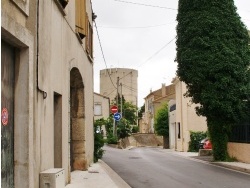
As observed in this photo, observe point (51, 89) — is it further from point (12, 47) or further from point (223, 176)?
point (223, 176)

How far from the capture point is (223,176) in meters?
16.4

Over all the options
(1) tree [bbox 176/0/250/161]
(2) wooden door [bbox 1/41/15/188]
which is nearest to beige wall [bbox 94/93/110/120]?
(1) tree [bbox 176/0/250/161]

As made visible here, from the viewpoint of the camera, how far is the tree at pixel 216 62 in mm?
23062

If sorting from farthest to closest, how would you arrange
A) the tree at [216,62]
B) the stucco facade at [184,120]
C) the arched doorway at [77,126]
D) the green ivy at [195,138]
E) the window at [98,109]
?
the window at [98,109] → the stucco facade at [184,120] → the green ivy at [195,138] → the tree at [216,62] → the arched doorway at [77,126]

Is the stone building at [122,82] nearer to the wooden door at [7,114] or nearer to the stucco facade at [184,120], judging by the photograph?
the stucco facade at [184,120]

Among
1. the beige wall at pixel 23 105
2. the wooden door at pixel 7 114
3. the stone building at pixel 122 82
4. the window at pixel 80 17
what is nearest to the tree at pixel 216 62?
the window at pixel 80 17

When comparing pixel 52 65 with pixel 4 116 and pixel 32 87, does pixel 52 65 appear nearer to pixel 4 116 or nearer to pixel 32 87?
pixel 32 87

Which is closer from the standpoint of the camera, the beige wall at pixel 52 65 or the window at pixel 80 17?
the beige wall at pixel 52 65

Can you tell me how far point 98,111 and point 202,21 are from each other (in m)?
46.8

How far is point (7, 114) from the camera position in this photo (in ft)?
25.8

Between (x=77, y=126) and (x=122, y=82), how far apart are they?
2367 inches

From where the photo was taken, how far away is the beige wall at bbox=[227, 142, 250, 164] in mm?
22064

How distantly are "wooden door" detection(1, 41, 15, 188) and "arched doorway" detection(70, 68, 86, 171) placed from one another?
7.88 meters

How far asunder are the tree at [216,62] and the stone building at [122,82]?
48870 mm
